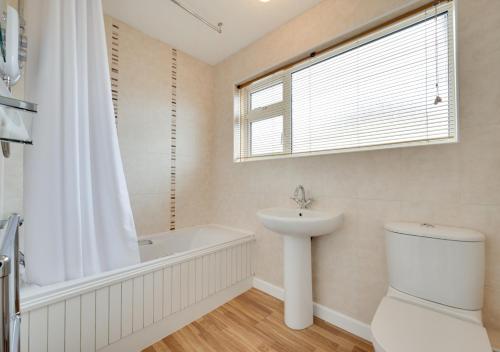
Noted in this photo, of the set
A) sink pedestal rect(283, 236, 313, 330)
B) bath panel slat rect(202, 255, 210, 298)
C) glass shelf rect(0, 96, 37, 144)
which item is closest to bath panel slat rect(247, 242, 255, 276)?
bath panel slat rect(202, 255, 210, 298)

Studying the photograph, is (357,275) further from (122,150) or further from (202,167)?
(122,150)

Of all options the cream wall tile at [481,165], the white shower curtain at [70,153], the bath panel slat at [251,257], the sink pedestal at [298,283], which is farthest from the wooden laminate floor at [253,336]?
the cream wall tile at [481,165]

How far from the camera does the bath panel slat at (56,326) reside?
3.45 ft

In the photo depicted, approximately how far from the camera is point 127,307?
1.31 meters

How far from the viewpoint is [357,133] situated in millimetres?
1609

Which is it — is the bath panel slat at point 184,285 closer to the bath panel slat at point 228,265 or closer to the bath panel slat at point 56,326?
the bath panel slat at point 228,265

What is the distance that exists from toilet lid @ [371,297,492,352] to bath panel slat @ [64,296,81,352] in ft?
4.65

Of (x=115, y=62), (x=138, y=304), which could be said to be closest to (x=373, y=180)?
(x=138, y=304)

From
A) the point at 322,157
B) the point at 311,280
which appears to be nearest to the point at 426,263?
the point at 311,280

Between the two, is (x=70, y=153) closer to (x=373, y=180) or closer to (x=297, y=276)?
(x=297, y=276)

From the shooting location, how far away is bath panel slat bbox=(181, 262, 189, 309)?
5.23ft

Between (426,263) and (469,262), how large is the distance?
16 cm

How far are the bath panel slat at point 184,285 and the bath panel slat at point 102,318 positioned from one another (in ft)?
1.57

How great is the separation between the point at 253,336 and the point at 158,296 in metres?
0.70
